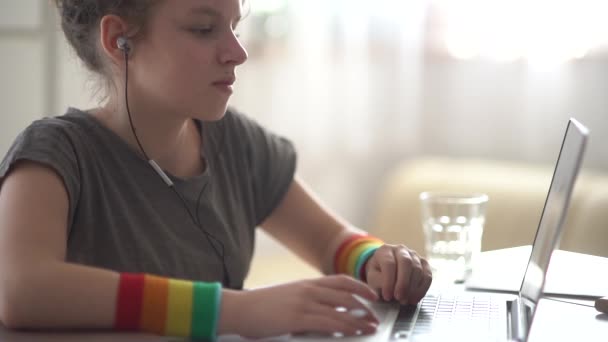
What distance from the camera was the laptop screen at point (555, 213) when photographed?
2.80ft

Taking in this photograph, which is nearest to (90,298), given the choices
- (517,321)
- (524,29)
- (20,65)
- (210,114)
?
(210,114)

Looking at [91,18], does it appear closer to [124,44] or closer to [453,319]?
[124,44]

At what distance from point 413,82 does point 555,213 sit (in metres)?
1.77

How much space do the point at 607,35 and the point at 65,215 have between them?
169cm

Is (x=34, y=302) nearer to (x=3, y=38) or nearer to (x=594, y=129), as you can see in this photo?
(x=3, y=38)

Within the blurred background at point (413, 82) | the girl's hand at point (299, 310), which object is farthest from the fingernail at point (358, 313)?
the blurred background at point (413, 82)

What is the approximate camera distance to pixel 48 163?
1100mm

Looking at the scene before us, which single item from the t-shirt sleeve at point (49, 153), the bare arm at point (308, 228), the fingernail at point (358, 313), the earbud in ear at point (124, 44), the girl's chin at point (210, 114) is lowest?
the bare arm at point (308, 228)

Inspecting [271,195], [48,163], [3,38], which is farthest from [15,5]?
[48,163]

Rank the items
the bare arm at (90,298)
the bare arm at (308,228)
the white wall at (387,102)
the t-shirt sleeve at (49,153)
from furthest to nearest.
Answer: the white wall at (387,102) → the bare arm at (308,228) → the t-shirt sleeve at (49,153) → the bare arm at (90,298)

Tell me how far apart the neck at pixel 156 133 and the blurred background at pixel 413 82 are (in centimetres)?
116

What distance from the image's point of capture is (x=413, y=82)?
269cm

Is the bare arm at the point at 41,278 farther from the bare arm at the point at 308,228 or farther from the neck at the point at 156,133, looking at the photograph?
the bare arm at the point at 308,228

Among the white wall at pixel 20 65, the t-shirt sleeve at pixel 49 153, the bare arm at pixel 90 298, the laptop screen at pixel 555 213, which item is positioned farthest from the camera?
the white wall at pixel 20 65
